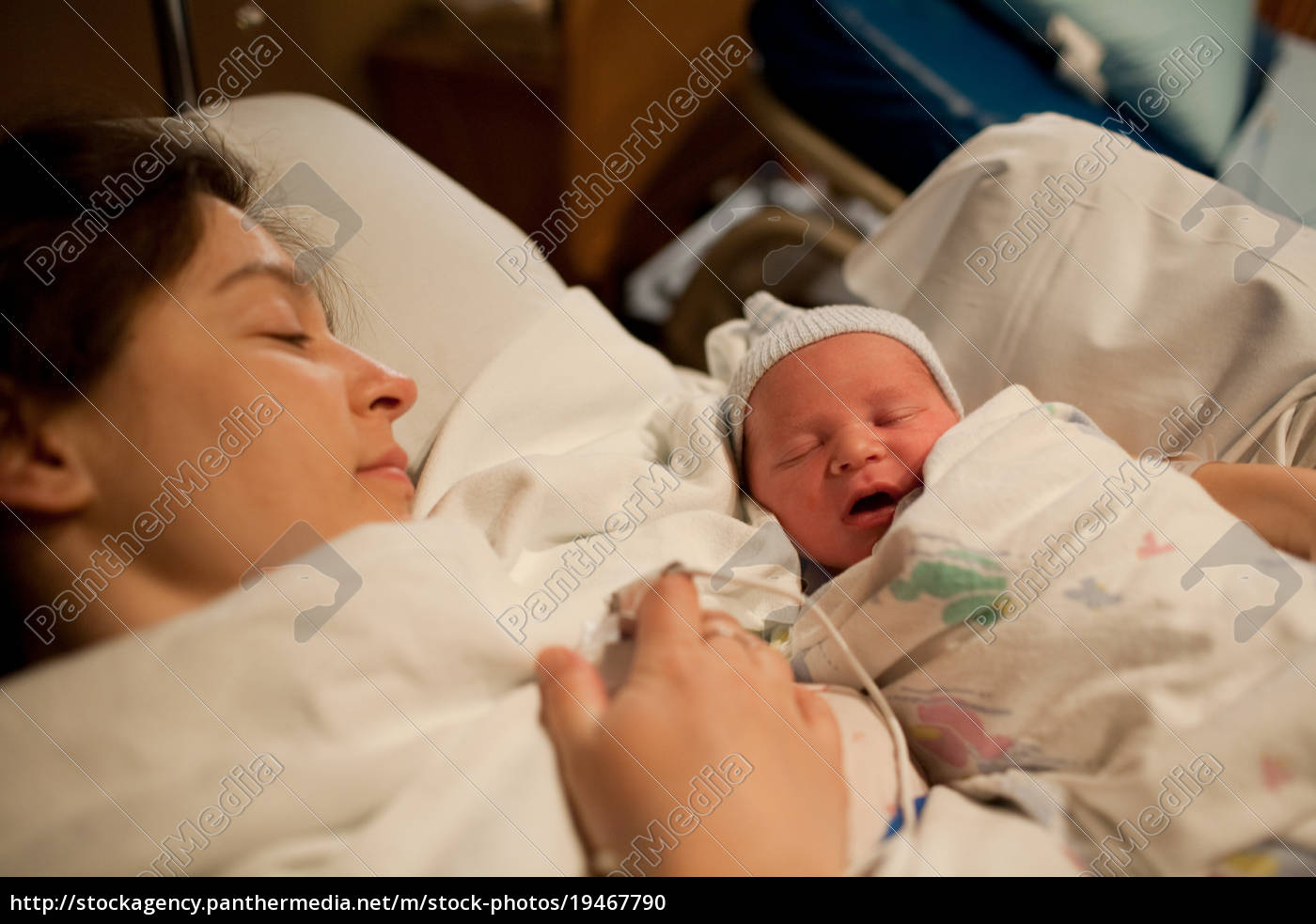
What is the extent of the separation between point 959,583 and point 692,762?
0.95ft

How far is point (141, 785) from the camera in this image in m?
0.58

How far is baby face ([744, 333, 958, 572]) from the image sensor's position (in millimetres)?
944

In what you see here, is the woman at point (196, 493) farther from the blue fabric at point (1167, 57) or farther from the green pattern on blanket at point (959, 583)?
the blue fabric at point (1167, 57)

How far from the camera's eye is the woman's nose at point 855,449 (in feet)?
3.06

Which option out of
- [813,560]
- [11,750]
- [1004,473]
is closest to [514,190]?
[813,560]

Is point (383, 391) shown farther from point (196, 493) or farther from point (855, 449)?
point (855, 449)

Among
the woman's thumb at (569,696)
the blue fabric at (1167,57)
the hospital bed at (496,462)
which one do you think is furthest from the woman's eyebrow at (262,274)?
the blue fabric at (1167,57)

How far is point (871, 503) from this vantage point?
38.6 inches

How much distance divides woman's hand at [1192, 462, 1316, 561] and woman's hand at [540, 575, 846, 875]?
512 millimetres

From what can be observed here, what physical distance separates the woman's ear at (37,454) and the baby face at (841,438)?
2.26ft

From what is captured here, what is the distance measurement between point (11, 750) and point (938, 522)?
74cm

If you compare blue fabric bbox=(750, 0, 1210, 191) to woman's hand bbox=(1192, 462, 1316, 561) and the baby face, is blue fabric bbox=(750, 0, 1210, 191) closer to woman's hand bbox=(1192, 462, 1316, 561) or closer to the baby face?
the baby face

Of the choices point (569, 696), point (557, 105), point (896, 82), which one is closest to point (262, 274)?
point (569, 696)
